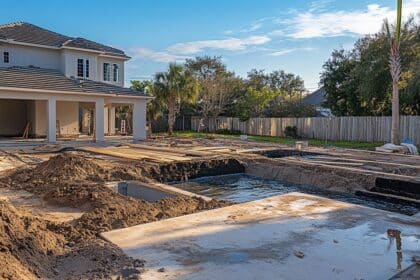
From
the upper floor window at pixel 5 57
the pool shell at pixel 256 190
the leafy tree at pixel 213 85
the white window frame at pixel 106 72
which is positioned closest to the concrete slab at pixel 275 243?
the pool shell at pixel 256 190

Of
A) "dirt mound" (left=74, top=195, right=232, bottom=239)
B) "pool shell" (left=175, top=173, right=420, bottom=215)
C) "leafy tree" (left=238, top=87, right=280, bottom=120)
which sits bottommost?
"pool shell" (left=175, top=173, right=420, bottom=215)

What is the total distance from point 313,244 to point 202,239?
5.13ft

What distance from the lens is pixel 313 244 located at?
578 cm

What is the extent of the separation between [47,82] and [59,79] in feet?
4.51

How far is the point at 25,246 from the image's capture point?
493 cm

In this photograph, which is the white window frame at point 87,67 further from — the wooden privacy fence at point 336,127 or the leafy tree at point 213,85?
the wooden privacy fence at point 336,127

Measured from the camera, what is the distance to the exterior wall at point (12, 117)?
26438 mm

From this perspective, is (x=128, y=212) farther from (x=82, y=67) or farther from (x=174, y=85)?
(x=174, y=85)

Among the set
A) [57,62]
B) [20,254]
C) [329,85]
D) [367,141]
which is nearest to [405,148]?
[367,141]

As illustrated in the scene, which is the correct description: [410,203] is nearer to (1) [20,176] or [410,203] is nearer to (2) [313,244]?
(2) [313,244]

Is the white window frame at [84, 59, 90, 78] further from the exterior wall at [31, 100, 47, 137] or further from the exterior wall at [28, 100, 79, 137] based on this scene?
the exterior wall at [31, 100, 47, 137]

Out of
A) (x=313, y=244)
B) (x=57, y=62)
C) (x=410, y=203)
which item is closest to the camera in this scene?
(x=313, y=244)

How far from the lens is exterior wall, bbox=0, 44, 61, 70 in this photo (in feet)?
81.7

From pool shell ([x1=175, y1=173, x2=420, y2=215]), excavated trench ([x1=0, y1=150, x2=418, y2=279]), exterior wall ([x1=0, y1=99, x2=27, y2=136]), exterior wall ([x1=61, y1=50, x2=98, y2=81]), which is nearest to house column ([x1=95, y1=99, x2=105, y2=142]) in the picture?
exterior wall ([x1=61, y1=50, x2=98, y2=81])
